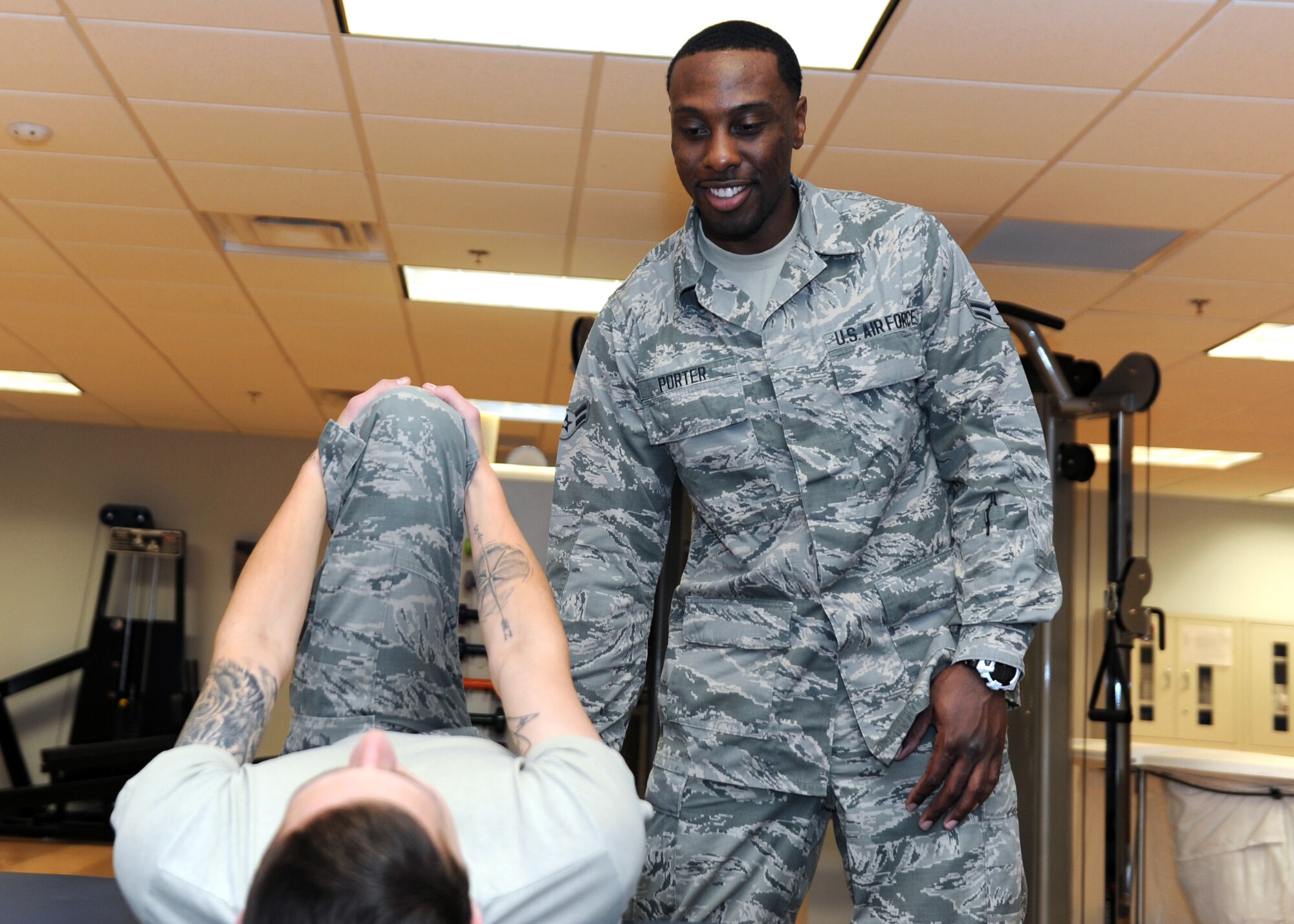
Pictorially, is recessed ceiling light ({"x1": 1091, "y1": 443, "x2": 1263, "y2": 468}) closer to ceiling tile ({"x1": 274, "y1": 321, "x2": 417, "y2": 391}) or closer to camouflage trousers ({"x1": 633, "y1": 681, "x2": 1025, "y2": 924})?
ceiling tile ({"x1": 274, "y1": 321, "x2": 417, "y2": 391})

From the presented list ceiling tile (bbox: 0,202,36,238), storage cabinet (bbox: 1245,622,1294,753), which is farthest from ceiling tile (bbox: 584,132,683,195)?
storage cabinet (bbox: 1245,622,1294,753)

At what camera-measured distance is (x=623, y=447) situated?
1531mm

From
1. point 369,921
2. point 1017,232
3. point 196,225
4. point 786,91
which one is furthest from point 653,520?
point 196,225

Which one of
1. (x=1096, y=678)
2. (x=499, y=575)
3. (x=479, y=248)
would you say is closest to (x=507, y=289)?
(x=479, y=248)

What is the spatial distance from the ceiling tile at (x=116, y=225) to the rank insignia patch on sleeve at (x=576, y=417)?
12.0 ft

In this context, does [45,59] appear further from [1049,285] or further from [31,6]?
[1049,285]

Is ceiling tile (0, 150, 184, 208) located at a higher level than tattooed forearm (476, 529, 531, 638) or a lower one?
higher

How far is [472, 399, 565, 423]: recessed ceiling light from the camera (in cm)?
774

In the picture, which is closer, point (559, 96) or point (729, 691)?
point (729, 691)

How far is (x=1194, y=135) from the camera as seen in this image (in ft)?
11.9

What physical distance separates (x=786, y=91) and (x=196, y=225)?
397 cm

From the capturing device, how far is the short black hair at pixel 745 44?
141 centimetres

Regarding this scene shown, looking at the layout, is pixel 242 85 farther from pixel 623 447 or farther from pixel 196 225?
pixel 623 447

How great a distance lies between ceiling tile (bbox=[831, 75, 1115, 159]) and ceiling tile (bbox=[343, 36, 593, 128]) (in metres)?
0.86
